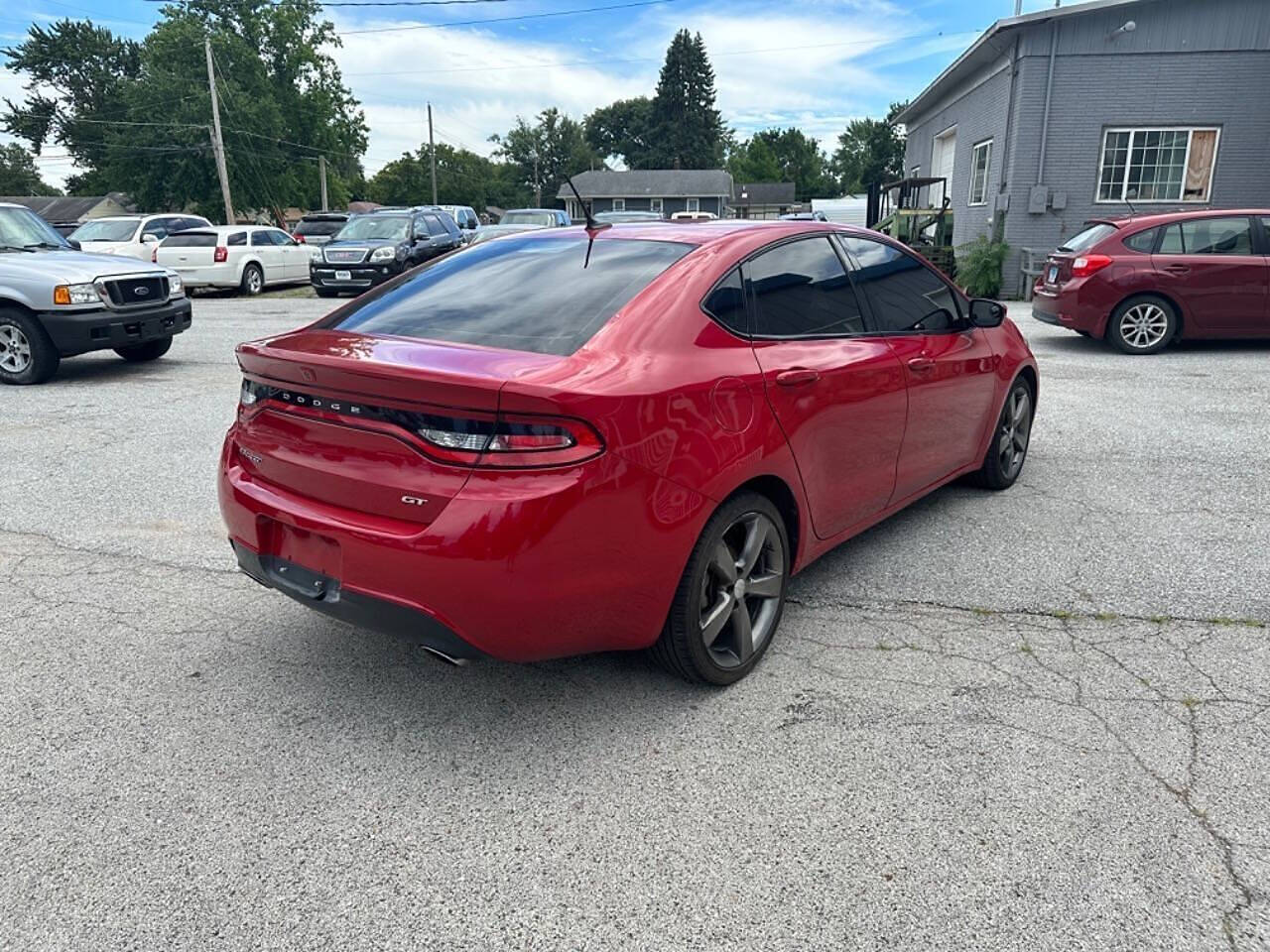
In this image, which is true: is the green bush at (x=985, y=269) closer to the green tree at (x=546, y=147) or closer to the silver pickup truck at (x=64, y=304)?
the silver pickup truck at (x=64, y=304)

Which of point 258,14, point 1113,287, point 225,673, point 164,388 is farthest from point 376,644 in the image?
point 258,14

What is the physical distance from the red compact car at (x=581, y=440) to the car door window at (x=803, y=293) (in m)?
0.01

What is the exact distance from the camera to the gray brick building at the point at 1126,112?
52.6 ft

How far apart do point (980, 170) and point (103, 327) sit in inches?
703

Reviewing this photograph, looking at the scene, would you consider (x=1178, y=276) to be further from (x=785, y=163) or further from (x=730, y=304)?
(x=785, y=163)

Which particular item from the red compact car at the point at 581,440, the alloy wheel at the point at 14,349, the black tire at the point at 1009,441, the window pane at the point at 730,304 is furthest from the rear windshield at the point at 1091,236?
the alloy wheel at the point at 14,349

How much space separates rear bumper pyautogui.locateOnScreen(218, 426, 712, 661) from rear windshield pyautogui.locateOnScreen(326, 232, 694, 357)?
1.73 feet

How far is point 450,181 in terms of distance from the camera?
10088 centimetres

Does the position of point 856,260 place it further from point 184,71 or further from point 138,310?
point 184,71

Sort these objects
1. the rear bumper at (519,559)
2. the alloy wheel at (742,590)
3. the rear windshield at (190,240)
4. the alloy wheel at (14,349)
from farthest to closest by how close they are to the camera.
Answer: the rear windshield at (190,240) < the alloy wheel at (14,349) < the alloy wheel at (742,590) < the rear bumper at (519,559)

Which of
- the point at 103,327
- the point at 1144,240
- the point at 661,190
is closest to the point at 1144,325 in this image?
the point at 1144,240

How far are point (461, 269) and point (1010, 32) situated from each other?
16.7m

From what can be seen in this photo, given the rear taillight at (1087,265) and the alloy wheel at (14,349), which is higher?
the rear taillight at (1087,265)

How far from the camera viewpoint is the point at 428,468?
258cm
